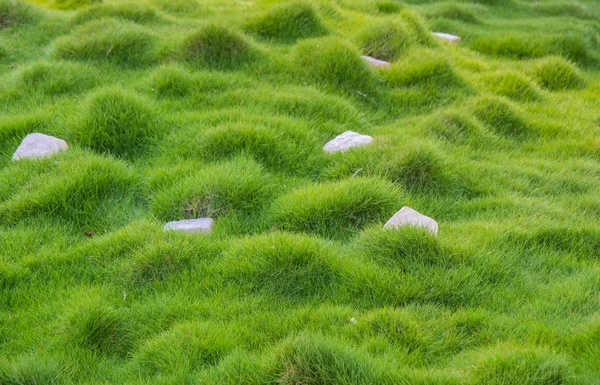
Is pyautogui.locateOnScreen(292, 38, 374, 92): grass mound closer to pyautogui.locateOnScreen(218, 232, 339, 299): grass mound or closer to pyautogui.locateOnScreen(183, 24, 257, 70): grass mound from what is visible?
pyautogui.locateOnScreen(183, 24, 257, 70): grass mound

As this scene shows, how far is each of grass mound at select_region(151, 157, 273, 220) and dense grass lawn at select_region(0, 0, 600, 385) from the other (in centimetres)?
2

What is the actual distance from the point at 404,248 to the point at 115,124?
299 cm

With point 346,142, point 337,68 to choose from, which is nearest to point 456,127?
point 346,142

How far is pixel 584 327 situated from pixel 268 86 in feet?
13.4

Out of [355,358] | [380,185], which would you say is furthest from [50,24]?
[355,358]

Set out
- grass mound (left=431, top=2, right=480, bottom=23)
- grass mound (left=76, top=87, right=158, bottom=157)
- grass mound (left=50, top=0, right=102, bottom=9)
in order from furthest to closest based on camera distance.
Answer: grass mound (left=50, top=0, right=102, bottom=9) < grass mound (left=431, top=2, right=480, bottom=23) < grass mound (left=76, top=87, right=158, bottom=157)

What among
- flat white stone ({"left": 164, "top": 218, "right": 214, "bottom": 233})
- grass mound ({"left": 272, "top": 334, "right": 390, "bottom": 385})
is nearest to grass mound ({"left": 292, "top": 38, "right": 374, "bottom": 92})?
flat white stone ({"left": 164, "top": 218, "right": 214, "bottom": 233})

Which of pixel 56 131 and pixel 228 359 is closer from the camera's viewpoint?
pixel 228 359

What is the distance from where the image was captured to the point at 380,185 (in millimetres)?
4840

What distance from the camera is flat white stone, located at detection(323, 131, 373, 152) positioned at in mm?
5633

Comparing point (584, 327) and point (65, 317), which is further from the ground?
point (584, 327)

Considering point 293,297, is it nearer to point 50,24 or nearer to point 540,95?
point 540,95

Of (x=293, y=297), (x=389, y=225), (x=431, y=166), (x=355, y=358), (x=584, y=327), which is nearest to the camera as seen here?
(x=355, y=358)

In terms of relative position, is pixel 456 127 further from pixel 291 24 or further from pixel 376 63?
pixel 291 24
